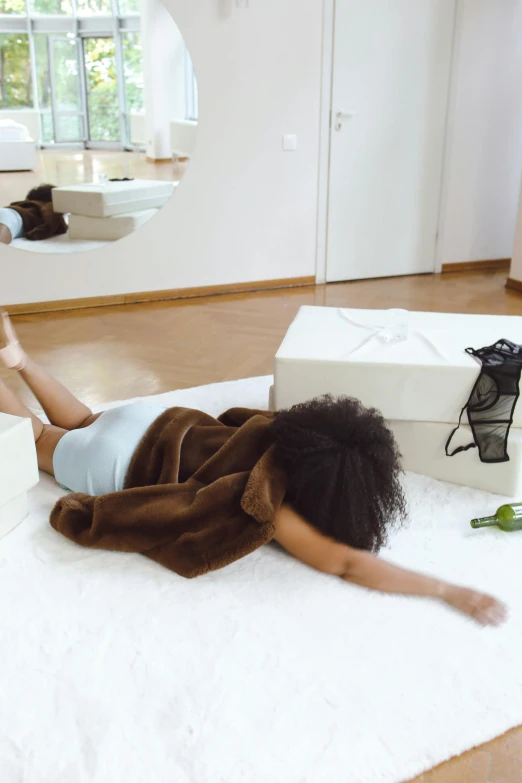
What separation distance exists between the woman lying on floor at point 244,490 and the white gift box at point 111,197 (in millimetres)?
2491

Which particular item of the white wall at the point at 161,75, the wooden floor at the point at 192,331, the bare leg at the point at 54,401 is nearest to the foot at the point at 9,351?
the bare leg at the point at 54,401

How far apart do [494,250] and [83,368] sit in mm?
3681

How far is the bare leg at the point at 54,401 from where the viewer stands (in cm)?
219

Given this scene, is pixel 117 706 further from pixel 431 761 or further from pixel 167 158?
pixel 167 158

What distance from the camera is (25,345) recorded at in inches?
→ 142

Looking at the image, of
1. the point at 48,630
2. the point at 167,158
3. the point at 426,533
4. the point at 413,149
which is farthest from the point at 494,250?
the point at 48,630

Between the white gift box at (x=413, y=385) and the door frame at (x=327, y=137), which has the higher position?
the door frame at (x=327, y=137)

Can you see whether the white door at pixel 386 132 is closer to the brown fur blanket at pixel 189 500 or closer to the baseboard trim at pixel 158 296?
the baseboard trim at pixel 158 296

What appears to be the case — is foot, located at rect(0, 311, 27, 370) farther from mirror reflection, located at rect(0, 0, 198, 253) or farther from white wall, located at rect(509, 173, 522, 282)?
white wall, located at rect(509, 173, 522, 282)

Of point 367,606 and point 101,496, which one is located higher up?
point 101,496

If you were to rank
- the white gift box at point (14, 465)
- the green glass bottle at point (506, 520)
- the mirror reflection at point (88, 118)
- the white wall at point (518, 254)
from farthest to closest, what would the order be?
the white wall at point (518, 254) → the mirror reflection at point (88, 118) → the green glass bottle at point (506, 520) → the white gift box at point (14, 465)

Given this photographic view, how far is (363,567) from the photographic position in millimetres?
1678

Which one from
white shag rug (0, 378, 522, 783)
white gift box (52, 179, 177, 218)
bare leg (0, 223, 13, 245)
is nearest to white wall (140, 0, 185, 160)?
white gift box (52, 179, 177, 218)

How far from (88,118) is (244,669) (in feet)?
11.5
